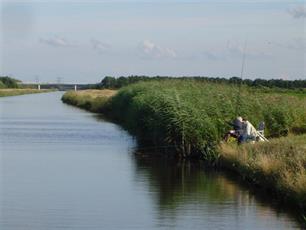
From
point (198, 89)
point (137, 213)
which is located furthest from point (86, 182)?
point (198, 89)

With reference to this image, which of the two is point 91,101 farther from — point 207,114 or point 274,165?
point 274,165

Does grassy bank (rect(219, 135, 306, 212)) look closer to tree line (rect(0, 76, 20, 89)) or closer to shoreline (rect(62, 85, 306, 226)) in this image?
shoreline (rect(62, 85, 306, 226))

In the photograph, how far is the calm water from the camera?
614 inches

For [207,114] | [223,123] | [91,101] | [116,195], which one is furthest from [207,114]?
[91,101]

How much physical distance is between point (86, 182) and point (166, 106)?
26.1ft

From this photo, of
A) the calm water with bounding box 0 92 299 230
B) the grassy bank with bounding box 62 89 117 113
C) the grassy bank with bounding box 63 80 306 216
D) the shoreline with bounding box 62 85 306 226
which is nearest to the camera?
the calm water with bounding box 0 92 299 230

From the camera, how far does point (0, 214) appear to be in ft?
53.4

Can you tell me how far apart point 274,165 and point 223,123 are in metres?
8.60

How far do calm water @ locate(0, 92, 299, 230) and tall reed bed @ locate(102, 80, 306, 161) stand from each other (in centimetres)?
104

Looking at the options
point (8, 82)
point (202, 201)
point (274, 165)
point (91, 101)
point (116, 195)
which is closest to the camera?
point (202, 201)

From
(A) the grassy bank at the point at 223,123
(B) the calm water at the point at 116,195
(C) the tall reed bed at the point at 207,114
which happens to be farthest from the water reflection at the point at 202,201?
(C) the tall reed bed at the point at 207,114

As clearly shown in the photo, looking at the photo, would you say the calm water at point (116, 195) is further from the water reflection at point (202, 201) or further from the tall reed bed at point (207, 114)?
the tall reed bed at point (207, 114)

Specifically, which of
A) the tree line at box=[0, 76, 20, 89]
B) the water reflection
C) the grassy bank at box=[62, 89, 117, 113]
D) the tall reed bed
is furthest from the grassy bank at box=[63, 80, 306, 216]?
the tree line at box=[0, 76, 20, 89]

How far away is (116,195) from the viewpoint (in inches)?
752
